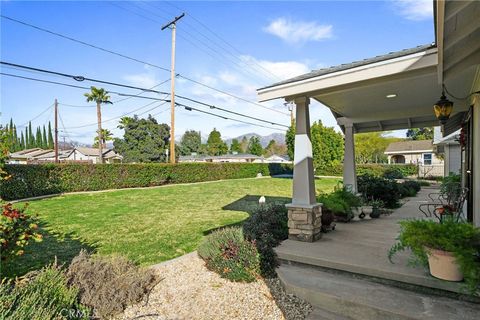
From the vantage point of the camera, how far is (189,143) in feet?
192

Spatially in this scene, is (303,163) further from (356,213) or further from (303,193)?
(356,213)

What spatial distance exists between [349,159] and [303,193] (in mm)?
3658

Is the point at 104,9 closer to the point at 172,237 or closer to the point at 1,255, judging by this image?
the point at 172,237

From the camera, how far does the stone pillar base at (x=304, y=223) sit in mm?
4230

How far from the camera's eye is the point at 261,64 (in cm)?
2397

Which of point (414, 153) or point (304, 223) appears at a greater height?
point (414, 153)

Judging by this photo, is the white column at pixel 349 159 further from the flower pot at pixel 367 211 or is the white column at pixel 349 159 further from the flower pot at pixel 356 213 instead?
the flower pot at pixel 356 213

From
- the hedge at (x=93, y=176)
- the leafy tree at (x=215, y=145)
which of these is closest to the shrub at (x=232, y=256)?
the hedge at (x=93, y=176)

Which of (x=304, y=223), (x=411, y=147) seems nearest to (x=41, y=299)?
(x=304, y=223)

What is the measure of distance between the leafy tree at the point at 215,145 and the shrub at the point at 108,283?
179ft

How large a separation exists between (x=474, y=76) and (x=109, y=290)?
17.8 feet

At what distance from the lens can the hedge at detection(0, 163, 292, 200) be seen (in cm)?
1101

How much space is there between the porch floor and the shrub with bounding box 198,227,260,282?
42 centimetres

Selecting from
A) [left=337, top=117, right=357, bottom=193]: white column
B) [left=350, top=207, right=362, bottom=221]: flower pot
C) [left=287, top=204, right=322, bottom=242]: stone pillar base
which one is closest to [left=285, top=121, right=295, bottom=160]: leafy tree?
[left=337, top=117, right=357, bottom=193]: white column
